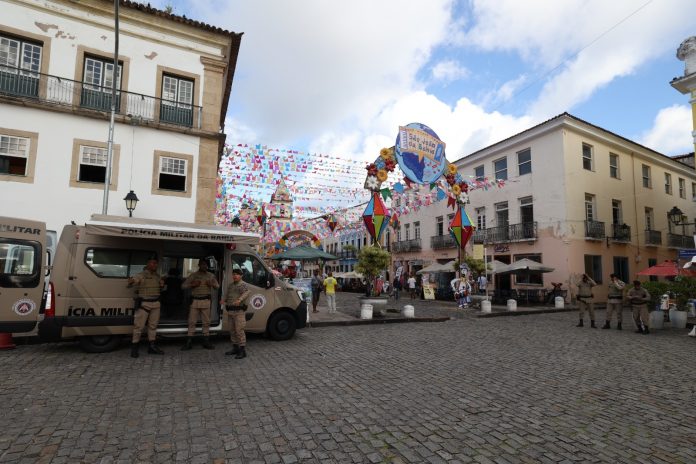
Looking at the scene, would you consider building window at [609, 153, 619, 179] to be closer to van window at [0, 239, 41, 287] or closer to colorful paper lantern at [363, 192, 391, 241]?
colorful paper lantern at [363, 192, 391, 241]

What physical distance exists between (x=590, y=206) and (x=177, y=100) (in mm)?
23019

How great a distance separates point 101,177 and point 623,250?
28104mm

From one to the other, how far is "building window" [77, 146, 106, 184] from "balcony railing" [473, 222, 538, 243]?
21.8 m

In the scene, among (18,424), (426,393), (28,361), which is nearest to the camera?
(18,424)

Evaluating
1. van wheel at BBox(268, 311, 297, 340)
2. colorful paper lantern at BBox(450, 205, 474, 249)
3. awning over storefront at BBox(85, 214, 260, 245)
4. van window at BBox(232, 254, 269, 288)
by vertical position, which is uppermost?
colorful paper lantern at BBox(450, 205, 474, 249)

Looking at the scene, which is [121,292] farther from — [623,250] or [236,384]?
[623,250]

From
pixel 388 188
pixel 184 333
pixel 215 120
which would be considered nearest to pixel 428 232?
pixel 388 188

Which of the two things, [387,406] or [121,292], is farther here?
[121,292]

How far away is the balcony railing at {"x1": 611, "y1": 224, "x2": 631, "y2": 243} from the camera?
79.7 ft

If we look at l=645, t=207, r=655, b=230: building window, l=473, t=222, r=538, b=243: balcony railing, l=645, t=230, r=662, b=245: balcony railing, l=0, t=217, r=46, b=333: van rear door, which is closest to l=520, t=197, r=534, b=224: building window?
l=473, t=222, r=538, b=243: balcony railing

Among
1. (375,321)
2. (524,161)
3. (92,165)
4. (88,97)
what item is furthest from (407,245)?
(88,97)

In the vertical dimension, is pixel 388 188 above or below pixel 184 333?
above

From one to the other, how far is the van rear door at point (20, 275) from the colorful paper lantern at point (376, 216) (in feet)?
33.3

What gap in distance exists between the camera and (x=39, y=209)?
13.4 m
